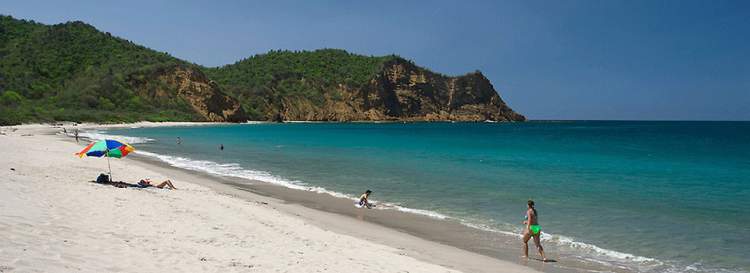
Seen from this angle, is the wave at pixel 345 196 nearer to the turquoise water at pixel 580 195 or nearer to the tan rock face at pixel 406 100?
the turquoise water at pixel 580 195

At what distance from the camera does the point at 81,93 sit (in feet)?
348

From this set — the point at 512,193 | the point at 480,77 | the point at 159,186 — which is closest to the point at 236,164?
the point at 159,186

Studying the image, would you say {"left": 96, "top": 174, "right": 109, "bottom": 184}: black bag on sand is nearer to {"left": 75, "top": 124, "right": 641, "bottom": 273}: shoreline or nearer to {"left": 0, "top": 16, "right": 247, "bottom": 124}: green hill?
{"left": 75, "top": 124, "right": 641, "bottom": 273}: shoreline

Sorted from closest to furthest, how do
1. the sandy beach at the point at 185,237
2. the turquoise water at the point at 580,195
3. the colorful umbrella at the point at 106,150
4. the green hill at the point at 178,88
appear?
the sandy beach at the point at 185,237 < the turquoise water at the point at 580,195 < the colorful umbrella at the point at 106,150 < the green hill at the point at 178,88

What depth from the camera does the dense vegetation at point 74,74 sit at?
9734 cm

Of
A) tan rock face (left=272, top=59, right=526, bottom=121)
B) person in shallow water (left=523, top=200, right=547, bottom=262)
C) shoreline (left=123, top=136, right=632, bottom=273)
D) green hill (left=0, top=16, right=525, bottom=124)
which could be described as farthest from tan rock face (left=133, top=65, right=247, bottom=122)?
person in shallow water (left=523, top=200, right=547, bottom=262)

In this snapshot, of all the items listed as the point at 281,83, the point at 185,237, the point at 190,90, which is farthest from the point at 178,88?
the point at 185,237

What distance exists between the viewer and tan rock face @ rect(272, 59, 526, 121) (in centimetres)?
17088

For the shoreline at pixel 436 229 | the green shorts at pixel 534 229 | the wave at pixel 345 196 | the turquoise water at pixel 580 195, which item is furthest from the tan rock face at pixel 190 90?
the green shorts at pixel 534 229

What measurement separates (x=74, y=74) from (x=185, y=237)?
134 m

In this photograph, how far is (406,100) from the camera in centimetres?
18012

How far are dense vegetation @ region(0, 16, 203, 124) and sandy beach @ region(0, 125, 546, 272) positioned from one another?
252 ft

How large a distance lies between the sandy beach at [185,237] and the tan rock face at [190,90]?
112707 millimetres

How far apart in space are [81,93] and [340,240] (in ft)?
373
